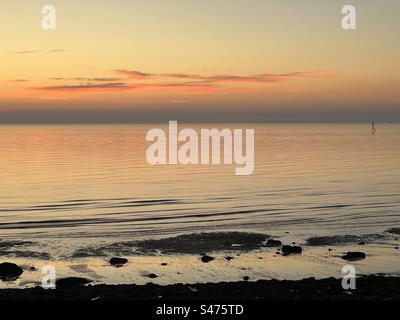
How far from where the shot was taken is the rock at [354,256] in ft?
95.7

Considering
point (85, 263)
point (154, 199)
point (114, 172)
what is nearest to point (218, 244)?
point (85, 263)

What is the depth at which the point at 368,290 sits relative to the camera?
819 inches

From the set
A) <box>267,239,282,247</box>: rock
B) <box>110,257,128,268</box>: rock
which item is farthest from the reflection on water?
<box>110,257,128,268</box>: rock

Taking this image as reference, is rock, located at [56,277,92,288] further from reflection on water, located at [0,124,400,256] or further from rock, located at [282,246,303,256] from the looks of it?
rock, located at [282,246,303,256]

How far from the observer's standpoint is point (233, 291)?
68.7ft

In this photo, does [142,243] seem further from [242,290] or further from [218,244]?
[242,290]

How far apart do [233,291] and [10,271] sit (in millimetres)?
12006

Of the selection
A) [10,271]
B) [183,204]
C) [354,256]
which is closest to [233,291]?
[354,256]

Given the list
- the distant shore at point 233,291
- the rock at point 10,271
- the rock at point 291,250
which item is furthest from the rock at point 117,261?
the rock at point 291,250

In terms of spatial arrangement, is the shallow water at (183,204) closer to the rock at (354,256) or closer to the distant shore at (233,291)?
the rock at (354,256)

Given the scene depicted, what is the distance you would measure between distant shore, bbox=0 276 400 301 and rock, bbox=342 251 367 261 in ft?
19.4

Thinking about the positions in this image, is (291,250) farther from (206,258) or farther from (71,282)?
(71,282)

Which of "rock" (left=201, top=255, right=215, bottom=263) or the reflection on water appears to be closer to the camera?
"rock" (left=201, top=255, right=215, bottom=263)

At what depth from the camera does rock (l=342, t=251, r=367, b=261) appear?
29.2 meters
